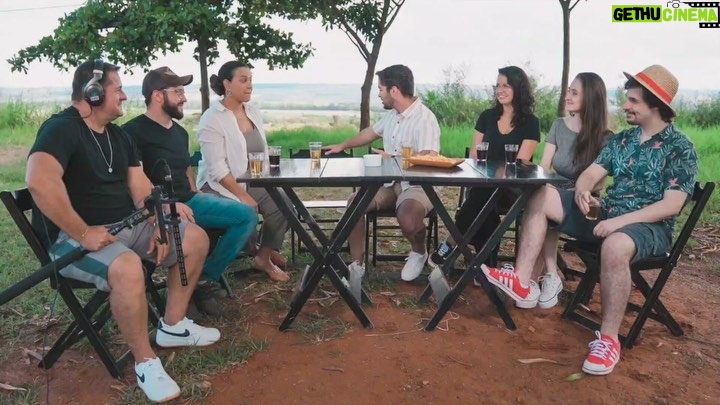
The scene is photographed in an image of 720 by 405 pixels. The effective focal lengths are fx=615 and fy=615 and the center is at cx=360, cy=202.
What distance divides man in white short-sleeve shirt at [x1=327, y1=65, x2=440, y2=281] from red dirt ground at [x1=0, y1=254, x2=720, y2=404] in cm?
58

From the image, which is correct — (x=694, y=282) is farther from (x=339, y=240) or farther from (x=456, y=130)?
(x=456, y=130)

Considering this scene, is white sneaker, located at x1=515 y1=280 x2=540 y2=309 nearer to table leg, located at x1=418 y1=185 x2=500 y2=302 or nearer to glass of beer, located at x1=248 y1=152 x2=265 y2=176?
table leg, located at x1=418 y1=185 x2=500 y2=302

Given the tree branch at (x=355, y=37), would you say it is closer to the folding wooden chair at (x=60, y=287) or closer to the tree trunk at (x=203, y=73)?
the tree trunk at (x=203, y=73)

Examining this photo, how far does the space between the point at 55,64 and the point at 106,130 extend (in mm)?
4925

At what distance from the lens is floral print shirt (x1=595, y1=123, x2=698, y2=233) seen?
3367 mm

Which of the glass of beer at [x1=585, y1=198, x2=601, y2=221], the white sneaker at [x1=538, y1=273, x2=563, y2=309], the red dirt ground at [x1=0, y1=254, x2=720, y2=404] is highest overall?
the glass of beer at [x1=585, y1=198, x2=601, y2=221]

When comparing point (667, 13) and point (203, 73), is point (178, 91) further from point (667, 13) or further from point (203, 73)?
point (667, 13)

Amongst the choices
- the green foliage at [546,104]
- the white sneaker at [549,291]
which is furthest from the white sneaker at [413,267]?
the green foliage at [546,104]

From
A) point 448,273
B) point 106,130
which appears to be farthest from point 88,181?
point 448,273

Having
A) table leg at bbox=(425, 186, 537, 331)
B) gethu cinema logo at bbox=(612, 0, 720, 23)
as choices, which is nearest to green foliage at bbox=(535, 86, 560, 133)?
gethu cinema logo at bbox=(612, 0, 720, 23)

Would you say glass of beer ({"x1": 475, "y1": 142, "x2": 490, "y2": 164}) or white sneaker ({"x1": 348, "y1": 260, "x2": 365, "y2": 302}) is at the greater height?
glass of beer ({"x1": 475, "y1": 142, "x2": 490, "y2": 164})

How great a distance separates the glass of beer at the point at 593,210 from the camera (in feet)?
12.0

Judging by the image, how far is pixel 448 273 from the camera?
4418 mm

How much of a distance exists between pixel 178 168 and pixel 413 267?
1756 millimetres
